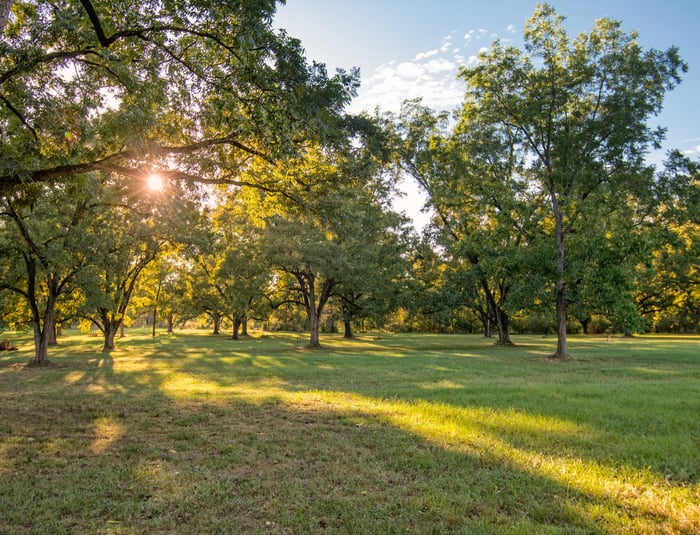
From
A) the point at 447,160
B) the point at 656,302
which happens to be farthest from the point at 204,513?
the point at 656,302

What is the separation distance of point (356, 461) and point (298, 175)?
783 centimetres

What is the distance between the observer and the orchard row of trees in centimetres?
758

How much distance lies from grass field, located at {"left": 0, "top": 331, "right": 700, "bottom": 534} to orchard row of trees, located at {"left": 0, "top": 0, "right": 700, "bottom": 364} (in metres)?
4.38

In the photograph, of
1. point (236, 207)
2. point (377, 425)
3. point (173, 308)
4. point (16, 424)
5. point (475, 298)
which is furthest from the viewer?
point (173, 308)

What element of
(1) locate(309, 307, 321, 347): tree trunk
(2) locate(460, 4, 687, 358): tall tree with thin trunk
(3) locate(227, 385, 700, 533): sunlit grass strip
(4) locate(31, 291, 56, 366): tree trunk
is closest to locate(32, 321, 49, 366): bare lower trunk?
(4) locate(31, 291, 56, 366): tree trunk

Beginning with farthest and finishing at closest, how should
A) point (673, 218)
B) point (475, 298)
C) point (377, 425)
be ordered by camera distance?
point (475, 298)
point (673, 218)
point (377, 425)

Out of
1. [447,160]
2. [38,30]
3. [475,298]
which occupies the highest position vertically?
[447,160]

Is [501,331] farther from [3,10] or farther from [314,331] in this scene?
[3,10]

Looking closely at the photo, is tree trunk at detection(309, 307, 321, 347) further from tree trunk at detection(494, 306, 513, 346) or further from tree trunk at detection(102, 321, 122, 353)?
tree trunk at detection(102, 321, 122, 353)

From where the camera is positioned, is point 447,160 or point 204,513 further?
point 447,160

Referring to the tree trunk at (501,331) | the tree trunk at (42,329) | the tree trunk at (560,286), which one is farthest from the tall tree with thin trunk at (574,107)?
the tree trunk at (42,329)

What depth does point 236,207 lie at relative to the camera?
50.3 feet

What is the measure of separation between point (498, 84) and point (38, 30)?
18980mm

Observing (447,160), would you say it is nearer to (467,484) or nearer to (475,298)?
(475,298)
